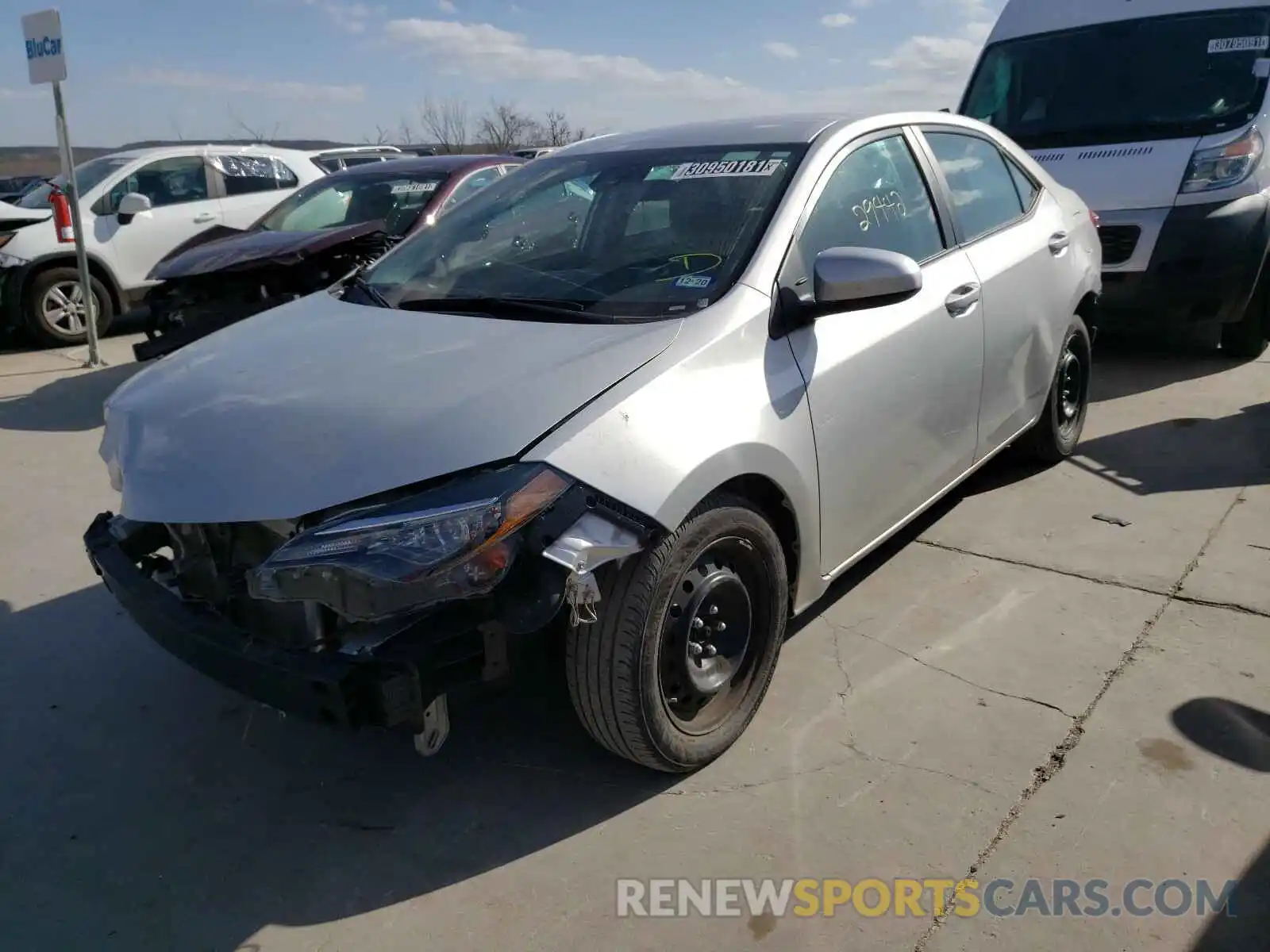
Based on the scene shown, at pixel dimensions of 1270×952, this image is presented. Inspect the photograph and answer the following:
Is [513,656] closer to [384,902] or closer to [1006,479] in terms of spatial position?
[384,902]

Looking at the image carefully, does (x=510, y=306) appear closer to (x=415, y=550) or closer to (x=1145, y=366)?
(x=415, y=550)

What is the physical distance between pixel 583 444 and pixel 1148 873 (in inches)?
65.4

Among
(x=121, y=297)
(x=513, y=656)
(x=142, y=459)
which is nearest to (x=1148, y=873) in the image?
(x=513, y=656)

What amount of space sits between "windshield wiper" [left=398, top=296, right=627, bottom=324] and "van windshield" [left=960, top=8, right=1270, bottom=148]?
5.25m

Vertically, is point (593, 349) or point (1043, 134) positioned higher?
point (1043, 134)

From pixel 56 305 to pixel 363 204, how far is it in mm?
3659

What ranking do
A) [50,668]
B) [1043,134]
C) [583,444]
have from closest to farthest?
[583,444]
[50,668]
[1043,134]

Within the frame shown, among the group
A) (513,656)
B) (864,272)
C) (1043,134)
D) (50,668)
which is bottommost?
(50,668)

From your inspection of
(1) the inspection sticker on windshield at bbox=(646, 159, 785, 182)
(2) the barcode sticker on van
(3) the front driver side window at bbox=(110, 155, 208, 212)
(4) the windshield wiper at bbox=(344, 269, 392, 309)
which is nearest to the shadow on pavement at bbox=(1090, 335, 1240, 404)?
(2) the barcode sticker on van

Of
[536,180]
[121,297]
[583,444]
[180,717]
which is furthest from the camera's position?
[121,297]

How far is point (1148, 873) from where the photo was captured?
240cm

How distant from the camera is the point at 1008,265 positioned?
4.07 metres

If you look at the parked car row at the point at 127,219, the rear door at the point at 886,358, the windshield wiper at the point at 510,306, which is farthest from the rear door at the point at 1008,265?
the parked car row at the point at 127,219

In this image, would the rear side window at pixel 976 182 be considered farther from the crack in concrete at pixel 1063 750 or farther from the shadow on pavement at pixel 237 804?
the shadow on pavement at pixel 237 804
